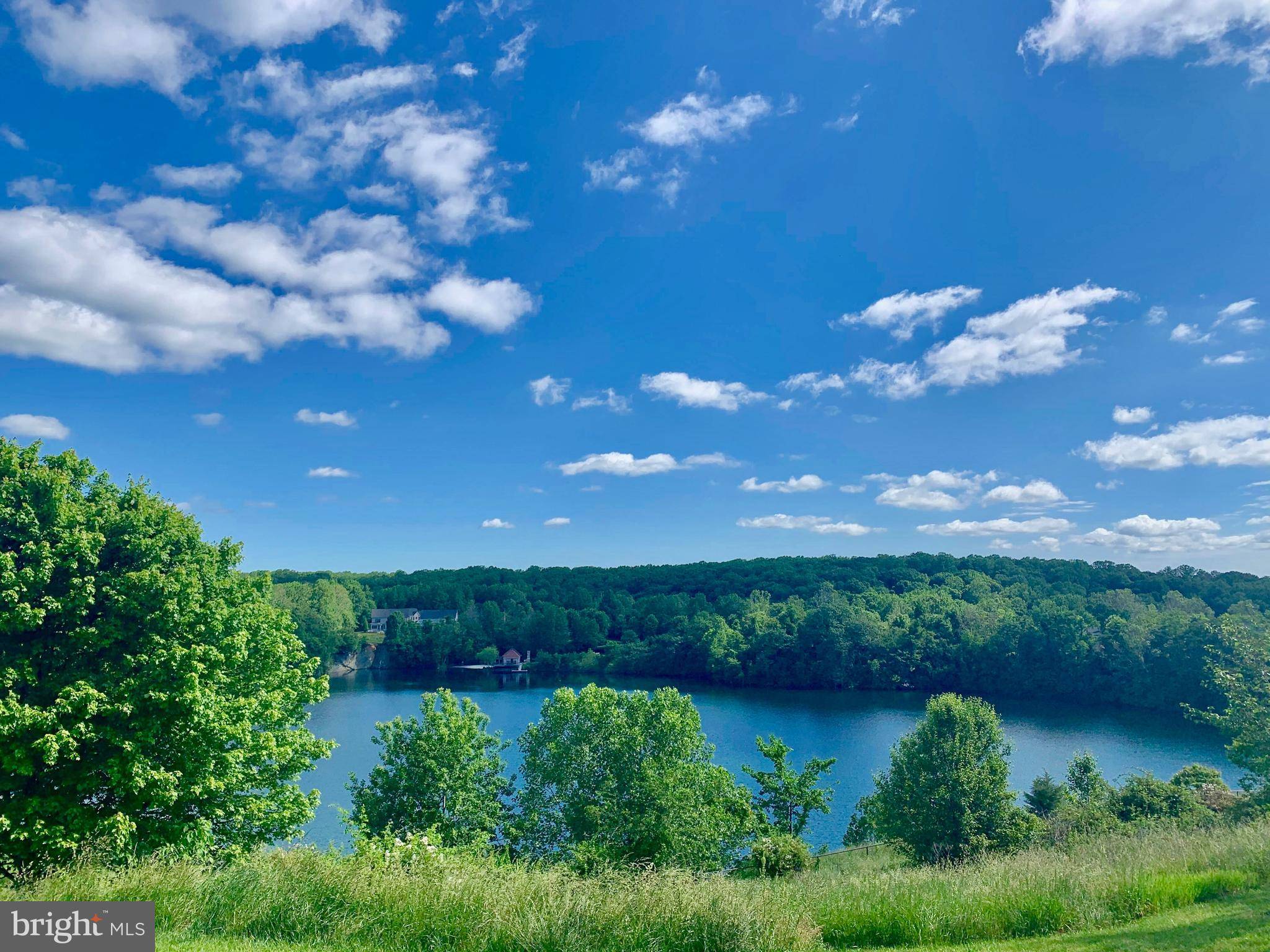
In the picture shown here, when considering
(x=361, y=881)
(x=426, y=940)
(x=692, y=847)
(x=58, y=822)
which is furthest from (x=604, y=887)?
(x=692, y=847)

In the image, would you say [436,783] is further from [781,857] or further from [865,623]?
[865,623]

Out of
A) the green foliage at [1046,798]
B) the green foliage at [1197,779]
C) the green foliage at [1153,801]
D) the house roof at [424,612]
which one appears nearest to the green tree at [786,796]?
the green foliage at [1046,798]

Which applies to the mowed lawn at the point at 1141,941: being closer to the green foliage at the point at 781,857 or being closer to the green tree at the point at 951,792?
the green foliage at the point at 781,857

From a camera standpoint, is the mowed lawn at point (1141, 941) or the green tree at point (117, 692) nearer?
the mowed lawn at point (1141, 941)

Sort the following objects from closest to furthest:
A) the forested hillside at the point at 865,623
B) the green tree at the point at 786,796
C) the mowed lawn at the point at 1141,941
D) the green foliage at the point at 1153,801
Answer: the mowed lawn at the point at 1141,941 → the green foliage at the point at 1153,801 → the green tree at the point at 786,796 → the forested hillside at the point at 865,623

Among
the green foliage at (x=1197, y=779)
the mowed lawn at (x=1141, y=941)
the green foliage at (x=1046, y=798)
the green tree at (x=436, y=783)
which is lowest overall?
the green foliage at (x=1046, y=798)

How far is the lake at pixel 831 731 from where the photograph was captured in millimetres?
32031

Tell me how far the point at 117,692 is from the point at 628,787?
12.8m

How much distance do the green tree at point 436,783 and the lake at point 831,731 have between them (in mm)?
7149

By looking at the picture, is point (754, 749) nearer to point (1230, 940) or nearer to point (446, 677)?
point (1230, 940)

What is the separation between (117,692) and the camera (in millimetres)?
11195

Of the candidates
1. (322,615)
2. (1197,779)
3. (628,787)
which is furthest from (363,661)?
(1197,779)

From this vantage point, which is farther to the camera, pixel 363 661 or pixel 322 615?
pixel 363 661

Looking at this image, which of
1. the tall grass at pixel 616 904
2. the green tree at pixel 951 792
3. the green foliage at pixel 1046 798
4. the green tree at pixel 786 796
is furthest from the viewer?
the green foliage at pixel 1046 798
